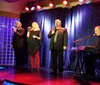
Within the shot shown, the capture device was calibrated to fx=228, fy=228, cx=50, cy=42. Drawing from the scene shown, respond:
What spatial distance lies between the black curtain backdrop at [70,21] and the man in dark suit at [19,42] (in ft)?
2.56

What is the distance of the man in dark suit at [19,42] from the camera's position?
686 centimetres

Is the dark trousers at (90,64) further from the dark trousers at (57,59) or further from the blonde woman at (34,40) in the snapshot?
the blonde woman at (34,40)

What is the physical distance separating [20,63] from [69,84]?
3.56 m

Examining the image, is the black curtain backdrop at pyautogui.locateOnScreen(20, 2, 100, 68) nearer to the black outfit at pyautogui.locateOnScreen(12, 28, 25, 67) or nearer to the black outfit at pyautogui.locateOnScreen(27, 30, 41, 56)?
the black outfit at pyautogui.locateOnScreen(12, 28, 25, 67)

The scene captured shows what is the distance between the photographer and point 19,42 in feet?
23.0

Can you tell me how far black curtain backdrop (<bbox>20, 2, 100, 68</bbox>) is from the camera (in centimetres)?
638

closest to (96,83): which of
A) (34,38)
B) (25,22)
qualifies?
(34,38)

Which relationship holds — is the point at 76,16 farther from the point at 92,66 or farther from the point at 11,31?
the point at 11,31

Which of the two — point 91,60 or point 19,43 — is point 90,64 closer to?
point 91,60

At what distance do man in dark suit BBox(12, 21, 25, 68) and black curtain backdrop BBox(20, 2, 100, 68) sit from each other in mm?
782

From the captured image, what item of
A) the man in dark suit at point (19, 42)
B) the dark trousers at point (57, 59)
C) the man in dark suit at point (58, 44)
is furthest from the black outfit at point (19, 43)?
the dark trousers at point (57, 59)

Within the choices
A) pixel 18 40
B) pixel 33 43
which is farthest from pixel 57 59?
pixel 18 40

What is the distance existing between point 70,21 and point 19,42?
169 cm

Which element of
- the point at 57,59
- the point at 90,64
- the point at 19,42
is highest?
the point at 19,42
